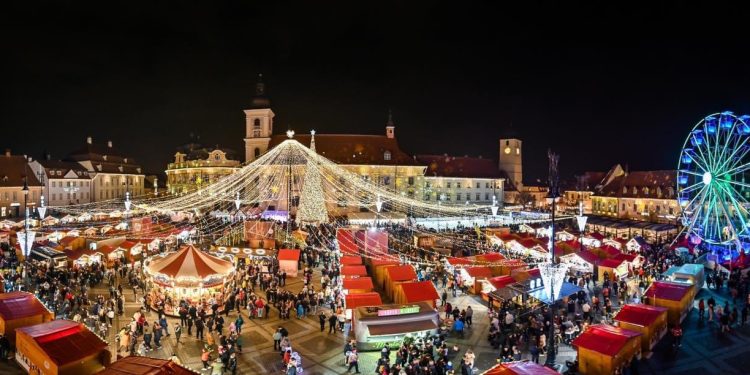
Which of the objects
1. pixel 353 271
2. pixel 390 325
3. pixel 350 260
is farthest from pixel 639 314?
pixel 350 260

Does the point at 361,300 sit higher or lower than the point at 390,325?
higher

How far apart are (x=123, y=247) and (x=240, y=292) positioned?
1113 centimetres

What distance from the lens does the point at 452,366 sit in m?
13.9

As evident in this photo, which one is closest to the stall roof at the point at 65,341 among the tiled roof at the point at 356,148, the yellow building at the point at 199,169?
the tiled roof at the point at 356,148

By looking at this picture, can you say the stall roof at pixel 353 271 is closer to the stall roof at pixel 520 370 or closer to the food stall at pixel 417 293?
the food stall at pixel 417 293

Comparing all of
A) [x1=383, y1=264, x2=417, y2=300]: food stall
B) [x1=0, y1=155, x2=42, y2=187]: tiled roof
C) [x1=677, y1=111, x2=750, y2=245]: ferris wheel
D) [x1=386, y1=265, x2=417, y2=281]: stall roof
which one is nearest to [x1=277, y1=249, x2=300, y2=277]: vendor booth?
[x1=383, y1=264, x2=417, y2=300]: food stall

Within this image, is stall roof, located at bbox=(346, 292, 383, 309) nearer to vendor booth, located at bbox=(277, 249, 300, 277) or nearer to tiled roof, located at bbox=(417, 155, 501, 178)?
vendor booth, located at bbox=(277, 249, 300, 277)

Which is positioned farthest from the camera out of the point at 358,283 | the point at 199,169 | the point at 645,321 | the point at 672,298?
the point at 199,169

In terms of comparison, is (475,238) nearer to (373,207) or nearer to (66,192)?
(373,207)

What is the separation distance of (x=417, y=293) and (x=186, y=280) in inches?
373

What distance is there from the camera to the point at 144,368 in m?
9.67

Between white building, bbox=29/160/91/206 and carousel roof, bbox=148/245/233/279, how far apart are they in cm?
4433

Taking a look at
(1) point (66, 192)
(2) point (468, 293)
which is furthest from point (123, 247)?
(1) point (66, 192)

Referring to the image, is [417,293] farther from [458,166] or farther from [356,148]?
[458,166]
